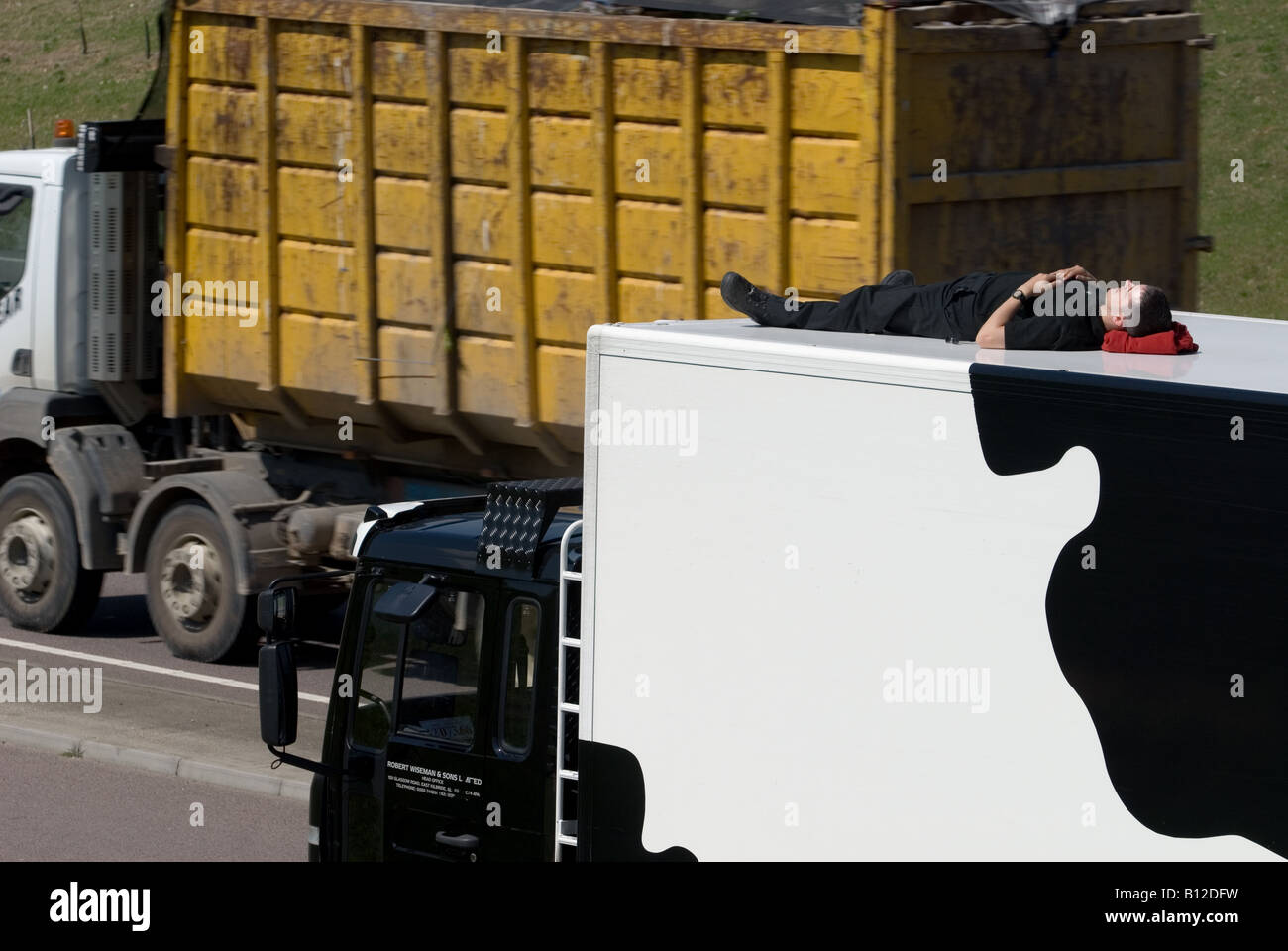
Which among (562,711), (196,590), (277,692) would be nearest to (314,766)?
(277,692)

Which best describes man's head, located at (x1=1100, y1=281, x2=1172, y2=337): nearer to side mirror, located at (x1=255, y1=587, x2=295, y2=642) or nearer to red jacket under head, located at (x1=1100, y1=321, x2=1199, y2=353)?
red jacket under head, located at (x1=1100, y1=321, x2=1199, y2=353)

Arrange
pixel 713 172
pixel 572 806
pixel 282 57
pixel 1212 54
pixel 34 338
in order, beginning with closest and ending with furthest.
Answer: pixel 572 806 < pixel 713 172 < pixel 282 57 < pixel 34 338 < pixel 1212 54

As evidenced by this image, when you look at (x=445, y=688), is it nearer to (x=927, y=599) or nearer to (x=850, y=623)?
(x=850, y=623)

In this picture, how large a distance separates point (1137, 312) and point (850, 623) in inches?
47.6

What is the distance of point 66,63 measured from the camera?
41469mm

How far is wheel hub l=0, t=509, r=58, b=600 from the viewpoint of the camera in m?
13.2

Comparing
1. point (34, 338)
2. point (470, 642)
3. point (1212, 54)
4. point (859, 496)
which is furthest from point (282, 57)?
point (1212, 54)

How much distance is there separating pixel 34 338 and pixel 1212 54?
86.2 ft

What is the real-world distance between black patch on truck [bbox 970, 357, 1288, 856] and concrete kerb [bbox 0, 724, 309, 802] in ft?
19.3

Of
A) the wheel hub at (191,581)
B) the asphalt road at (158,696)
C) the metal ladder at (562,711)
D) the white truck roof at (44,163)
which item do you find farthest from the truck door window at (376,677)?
the white truck roof at (44,163)

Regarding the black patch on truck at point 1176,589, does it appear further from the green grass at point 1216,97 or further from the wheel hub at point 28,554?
the green grass at point 1216,97

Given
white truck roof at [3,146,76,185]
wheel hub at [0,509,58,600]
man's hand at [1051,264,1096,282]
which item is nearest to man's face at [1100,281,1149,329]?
man's hand at [1051,264,1096,282]

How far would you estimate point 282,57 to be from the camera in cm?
1119

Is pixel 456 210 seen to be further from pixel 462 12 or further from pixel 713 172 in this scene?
pixel 713 172
